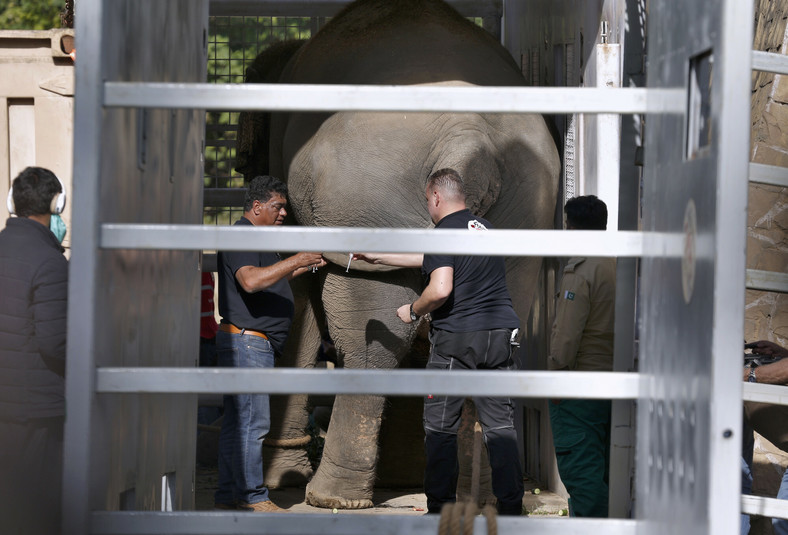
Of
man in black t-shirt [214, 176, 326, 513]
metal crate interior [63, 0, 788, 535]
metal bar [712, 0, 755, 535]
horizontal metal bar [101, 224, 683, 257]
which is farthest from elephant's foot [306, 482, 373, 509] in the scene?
metal bar [712, 0, 755, 535]

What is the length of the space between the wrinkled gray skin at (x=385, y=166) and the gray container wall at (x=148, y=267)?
5.42 feet

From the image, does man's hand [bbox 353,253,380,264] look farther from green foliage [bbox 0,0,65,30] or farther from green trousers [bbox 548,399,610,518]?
green foliage [bbox 0,0,65,30]

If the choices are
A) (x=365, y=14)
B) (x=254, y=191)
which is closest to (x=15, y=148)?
(x=254, y=191)

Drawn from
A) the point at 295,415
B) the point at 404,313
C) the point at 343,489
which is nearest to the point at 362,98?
the point at 404,313

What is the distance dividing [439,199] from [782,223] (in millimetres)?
1504

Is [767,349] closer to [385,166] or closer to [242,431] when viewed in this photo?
[385,166]

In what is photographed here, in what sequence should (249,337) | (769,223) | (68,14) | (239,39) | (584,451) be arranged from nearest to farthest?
(769,223) < (584,451) < (249,337) < (68,14) < (239,39)

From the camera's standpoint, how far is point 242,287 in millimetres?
5254

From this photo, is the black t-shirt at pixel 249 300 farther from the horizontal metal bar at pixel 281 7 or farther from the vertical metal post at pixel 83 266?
the vertical metal post at pixel 83 266

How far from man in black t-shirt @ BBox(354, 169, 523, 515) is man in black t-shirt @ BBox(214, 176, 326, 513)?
87cm

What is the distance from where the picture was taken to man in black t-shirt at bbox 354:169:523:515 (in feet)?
15.3

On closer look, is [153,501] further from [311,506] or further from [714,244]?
[311,506]

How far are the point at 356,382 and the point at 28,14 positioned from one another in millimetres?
17342

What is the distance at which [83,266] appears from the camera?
6.64 ft
